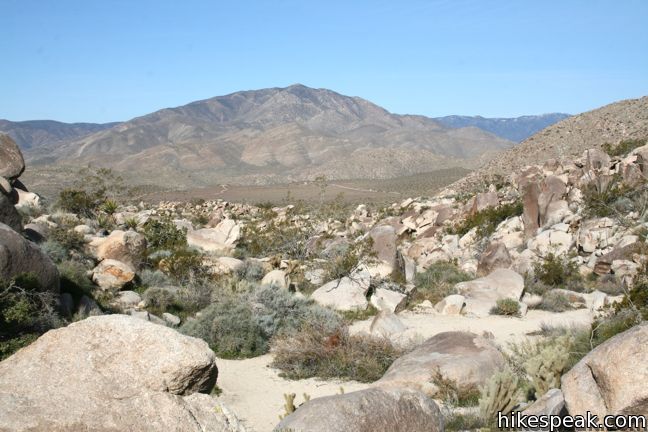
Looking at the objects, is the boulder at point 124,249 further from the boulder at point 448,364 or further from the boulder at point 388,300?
the boulder at point 448,364

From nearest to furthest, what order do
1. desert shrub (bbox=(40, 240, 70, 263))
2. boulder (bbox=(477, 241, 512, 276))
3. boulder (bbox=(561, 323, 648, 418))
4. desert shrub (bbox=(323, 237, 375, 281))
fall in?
boulder (bbox=(561, 323, 648, 418)), desert shrub (bbox=(40, 240, 70, 263)), desert shrub (bbox=(323, 237, 375, 281)), boulder (bbox=(477, 241, 512, 276))

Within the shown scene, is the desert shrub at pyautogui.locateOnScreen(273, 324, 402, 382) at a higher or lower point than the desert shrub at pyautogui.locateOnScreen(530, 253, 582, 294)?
higher

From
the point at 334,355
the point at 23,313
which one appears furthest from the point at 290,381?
the point at 23,313

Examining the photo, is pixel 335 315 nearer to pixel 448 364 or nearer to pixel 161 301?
pixel 161 301

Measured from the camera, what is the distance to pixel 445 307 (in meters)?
14.5

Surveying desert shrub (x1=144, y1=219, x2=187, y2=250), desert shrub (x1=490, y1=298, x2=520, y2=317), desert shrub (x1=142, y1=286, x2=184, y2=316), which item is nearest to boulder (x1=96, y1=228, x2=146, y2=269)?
desert shrub (x1=144, y1=219, x2=187, y2=250)

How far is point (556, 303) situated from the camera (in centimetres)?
1502

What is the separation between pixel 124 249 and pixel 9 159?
7.34 m

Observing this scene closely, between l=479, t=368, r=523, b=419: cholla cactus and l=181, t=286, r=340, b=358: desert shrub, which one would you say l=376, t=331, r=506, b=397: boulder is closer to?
l=479, t=368, r=523, b=419: cholla cactus

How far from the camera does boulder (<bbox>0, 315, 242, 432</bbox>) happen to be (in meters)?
4.36

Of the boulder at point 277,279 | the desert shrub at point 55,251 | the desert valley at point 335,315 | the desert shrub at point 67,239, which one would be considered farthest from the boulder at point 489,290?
the desert shrub at point 67,239

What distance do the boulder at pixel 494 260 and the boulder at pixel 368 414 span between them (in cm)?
1431

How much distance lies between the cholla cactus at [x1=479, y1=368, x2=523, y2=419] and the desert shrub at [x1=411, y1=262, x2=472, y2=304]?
8.62m

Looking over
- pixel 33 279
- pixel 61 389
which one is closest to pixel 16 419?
pixel 61 389
